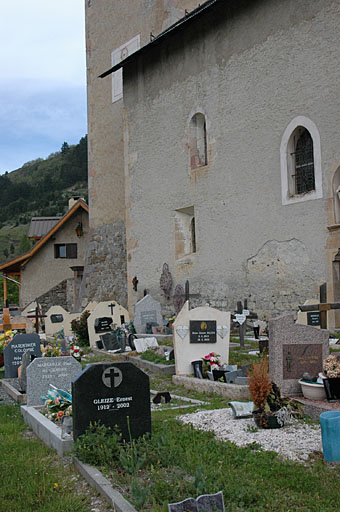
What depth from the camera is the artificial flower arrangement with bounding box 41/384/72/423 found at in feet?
21.5

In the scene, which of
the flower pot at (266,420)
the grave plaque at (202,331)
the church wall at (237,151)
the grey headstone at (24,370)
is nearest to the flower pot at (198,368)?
the grave plaque at (202,331)

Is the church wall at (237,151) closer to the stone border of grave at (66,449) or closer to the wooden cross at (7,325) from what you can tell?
the wooden cross at (7,325)

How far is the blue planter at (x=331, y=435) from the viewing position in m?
5.00

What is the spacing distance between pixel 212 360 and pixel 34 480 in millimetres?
5486

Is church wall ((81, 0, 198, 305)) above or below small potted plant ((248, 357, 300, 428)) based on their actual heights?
above

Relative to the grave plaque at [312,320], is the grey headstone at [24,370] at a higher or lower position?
lower

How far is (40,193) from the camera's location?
87.6 m

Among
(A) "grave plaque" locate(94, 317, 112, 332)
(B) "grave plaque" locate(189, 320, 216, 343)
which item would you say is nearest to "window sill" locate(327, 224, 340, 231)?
(B) "grave plaque" locate(189, 320, 216, 343)

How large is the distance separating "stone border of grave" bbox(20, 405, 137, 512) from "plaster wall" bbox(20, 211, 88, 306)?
81.0 feet

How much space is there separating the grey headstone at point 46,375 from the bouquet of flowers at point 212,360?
9.31ft

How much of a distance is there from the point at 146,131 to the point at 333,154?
348 inches

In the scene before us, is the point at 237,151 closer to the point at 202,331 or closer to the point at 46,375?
the point at 202,331

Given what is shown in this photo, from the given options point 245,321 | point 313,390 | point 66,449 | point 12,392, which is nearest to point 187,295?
point 245,321

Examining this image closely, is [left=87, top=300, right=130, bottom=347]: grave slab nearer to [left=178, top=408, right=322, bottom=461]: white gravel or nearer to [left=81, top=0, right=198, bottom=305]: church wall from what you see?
[left=81, top=0, right=198, bottom=305]: church wall
